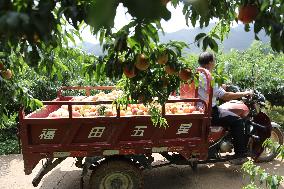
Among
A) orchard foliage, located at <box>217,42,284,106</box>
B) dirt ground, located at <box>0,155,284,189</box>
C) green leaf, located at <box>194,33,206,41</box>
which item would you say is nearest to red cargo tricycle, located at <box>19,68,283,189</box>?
dirt ground, located at <box>0,155,284,189</box>

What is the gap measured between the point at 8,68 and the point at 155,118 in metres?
1.86

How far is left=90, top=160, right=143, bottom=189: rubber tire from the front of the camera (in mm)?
4844

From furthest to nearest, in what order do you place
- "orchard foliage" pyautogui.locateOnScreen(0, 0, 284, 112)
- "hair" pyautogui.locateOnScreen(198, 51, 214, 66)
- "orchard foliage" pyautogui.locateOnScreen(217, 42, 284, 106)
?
"orchard foliage" pyautogui.locateOnScreen(217, 42, 284, 106) < "hair" pyautogui.locateOnScreen(198, 51, 214, 66) < "orchard foliage" pyautogui.locateOnScreen(0, 0, 284, 112)

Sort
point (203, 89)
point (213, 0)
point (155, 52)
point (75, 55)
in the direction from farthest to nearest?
point (203, 89) < point (75, 55) < point (155, 52) < point (213, 0)

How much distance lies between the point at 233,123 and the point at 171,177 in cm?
122

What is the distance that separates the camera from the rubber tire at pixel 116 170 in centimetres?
484

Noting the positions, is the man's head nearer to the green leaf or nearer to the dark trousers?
the dark trousers

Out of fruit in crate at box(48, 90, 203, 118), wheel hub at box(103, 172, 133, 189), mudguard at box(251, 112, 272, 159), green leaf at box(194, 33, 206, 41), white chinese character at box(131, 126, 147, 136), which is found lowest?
wheel hub at box(103, 172, 133, 189)

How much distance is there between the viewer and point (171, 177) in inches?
229

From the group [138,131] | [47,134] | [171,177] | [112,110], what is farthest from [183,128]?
[47,134]

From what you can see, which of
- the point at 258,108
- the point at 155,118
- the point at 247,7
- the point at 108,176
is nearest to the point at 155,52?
the point at 247,7

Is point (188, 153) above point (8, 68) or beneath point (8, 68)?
beneath

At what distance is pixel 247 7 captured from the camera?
1.83m

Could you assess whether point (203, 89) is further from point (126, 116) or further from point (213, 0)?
point (213, 0)
